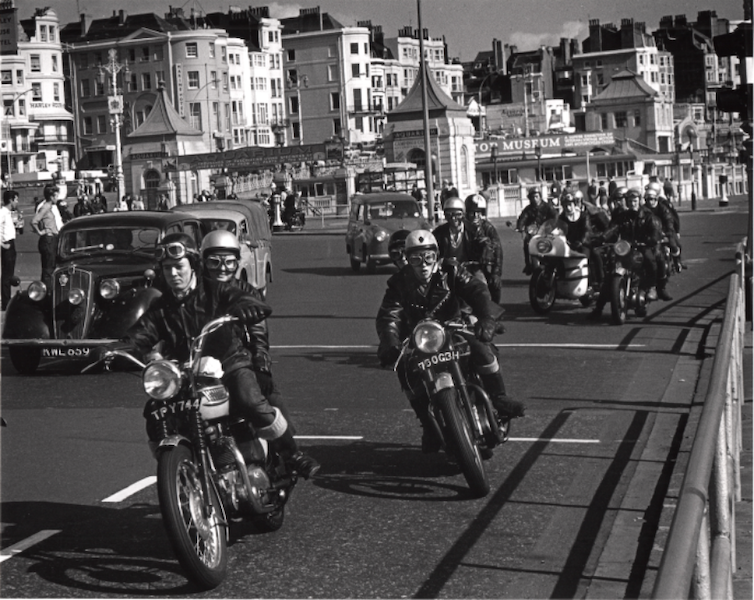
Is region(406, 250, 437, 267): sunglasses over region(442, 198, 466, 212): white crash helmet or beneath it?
beneath

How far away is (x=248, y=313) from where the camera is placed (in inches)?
281

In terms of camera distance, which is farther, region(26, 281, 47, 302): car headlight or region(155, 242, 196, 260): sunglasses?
region(26, 281, 47, 302): car headlight

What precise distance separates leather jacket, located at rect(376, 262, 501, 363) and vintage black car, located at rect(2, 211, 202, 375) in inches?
224

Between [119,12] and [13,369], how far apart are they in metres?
117

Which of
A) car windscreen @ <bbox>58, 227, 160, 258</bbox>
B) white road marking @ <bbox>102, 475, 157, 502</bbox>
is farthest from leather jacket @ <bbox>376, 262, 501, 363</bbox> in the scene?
car windscreen @ <bbox>58, 227, 160, 258</bbox>

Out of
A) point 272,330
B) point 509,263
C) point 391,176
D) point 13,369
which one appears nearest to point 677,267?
point 272,330

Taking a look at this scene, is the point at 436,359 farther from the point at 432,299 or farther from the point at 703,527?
the point at 703,527

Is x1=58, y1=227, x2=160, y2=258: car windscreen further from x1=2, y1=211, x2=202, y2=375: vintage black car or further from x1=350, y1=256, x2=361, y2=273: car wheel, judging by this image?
x1=350, y1=256, x2=361, y2=273: car wheel

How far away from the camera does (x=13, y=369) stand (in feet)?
51.6

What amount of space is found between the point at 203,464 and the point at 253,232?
18.1 metres

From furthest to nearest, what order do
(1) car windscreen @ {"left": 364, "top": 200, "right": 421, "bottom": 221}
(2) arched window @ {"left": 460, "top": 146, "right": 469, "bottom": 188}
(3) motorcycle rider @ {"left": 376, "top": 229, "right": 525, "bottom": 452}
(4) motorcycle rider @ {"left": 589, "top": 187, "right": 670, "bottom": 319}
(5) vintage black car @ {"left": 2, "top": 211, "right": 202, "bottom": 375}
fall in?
(2) arched window @ {"left": 460, "top": 146, "right": 469, "bottom": 188}, (1) car windscreen @ {"left": 364, "top": 200, "right": 421, "bottom": 221}, (4) motorcycle rider @ {"left": 589, "top": 187, "right": 670, "bottom": 319}, (5) vintage black car @ {"left": 2, "top": 211, "right": 202, "bottom": 375}, (3) motorcycle rider @ {"left": 376, "top": 229, "right": 525, "bottom": 452}

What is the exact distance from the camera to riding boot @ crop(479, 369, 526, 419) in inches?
362

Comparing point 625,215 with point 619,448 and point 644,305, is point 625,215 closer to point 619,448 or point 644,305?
point 644,305

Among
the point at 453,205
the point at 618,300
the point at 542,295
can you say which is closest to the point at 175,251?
the point at 453,205
